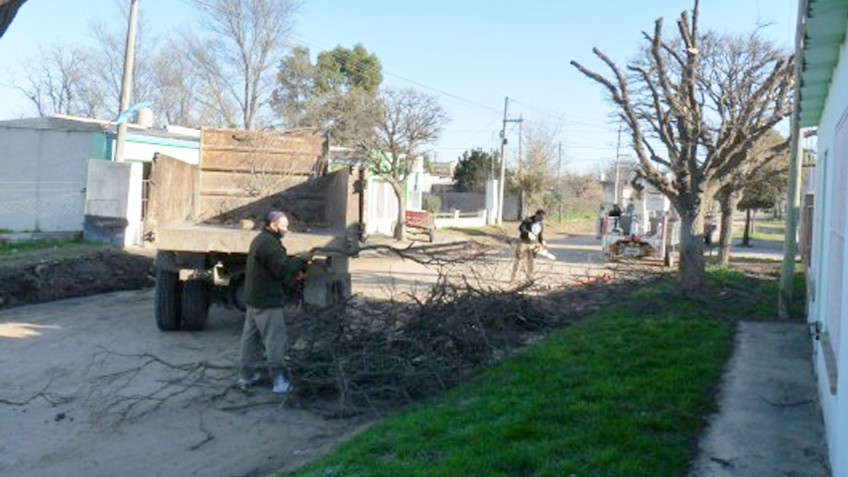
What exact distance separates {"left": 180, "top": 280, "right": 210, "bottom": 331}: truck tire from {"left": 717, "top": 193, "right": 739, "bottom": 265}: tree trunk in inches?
638

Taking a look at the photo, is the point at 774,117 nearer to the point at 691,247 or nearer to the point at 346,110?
the point at 691,247

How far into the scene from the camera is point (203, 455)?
269 inches

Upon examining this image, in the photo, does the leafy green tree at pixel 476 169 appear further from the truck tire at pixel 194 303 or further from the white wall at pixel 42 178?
the truck tire at pixel 194 303

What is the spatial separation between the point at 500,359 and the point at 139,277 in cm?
995

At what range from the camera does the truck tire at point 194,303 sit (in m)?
11.5

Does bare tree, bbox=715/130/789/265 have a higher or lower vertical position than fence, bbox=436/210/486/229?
higher

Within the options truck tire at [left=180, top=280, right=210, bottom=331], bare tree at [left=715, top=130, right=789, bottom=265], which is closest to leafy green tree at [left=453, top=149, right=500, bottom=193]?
bare tree at [left=715, top=130, right=789, bottom=265]

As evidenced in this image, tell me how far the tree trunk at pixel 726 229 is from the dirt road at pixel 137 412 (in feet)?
54.5

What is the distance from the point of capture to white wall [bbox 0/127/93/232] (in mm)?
23641

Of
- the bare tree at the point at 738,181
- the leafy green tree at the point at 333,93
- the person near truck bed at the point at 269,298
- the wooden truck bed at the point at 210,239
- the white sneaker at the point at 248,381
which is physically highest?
the leafy green tree at the point at 333,93

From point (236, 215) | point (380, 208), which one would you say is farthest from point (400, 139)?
point (236, 215)

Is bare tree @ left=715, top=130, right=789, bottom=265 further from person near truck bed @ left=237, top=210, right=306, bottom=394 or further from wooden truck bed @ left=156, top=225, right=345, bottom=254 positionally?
person near truck bed @ left=237, top=210, right=306, bottom=394

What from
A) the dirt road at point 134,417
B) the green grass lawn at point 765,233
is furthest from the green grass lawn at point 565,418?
the green grass lawn at point 765,233

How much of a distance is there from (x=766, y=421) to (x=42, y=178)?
21707 millimetres
